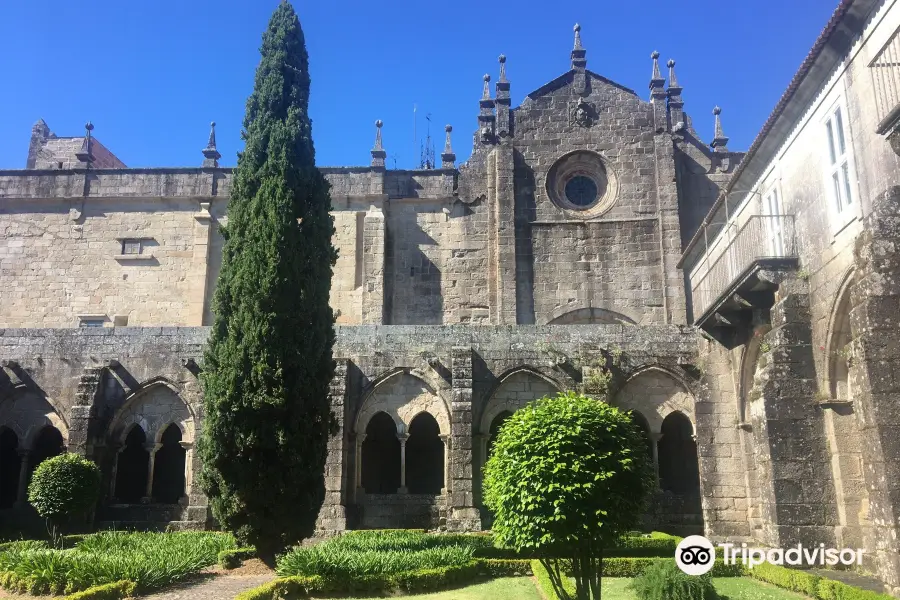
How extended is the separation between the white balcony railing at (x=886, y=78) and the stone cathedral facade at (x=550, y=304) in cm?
6

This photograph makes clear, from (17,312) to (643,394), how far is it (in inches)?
812

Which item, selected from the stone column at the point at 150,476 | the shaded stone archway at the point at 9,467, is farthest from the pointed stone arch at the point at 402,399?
the shaded stone archway at the point at 9,467

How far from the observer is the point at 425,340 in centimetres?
1820

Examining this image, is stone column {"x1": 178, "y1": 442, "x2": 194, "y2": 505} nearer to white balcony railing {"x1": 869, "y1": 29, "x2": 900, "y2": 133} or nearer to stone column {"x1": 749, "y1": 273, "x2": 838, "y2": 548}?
stone column {"x1": 749, "y1": 273, "x2": 838, "y2": 548}

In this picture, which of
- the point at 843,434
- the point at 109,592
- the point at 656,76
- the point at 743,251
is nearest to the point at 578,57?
the point at 656,76

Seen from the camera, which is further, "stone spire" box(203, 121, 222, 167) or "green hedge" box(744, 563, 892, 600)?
"stone spire" box(203, 121, 222, 167)

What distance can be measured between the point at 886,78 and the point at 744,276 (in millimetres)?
3939

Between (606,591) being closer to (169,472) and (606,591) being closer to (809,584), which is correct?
(809,584)

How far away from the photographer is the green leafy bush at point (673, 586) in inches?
360

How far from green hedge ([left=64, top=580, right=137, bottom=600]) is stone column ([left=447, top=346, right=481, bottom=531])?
7.43 metres

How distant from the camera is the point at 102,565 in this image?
10.6m

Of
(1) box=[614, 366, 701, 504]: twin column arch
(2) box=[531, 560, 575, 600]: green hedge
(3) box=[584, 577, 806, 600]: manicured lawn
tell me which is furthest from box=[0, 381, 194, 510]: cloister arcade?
(1) box=[614, 366, 701, 504]: twin column arch

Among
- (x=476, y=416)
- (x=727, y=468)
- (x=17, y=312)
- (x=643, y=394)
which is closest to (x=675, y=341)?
(x=643, y=394)

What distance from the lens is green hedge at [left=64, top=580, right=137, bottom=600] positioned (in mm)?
9188
